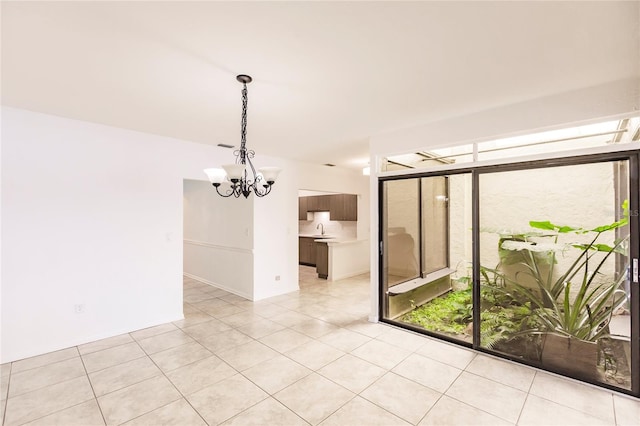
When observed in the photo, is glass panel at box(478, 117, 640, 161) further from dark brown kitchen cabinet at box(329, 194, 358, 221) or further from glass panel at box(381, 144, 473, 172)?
dark brown kitchen cabinet at box(329, 194, 358, 221)

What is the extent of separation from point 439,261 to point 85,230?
14.7 feet

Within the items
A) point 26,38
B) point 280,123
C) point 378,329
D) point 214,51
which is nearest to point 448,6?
point 214,51

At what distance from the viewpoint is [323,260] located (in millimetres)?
6957

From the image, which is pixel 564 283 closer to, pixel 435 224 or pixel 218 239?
pixel 435 224

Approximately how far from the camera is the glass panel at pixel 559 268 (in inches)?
101

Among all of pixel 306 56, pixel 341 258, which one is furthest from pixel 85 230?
pixel 341 258

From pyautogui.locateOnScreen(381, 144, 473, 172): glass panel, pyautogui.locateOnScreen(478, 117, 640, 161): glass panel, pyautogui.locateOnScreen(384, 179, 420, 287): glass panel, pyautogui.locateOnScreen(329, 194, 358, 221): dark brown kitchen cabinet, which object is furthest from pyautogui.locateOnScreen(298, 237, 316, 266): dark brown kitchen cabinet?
pyautogui.locateOnScreen(478, 117, 640, 161): glass panel

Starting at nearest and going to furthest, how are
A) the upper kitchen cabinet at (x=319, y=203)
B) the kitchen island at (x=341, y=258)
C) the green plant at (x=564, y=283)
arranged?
the green plant at (x=564, y=283) < the kitchen island at (x=341, y=258) < the upper kitchen cabinet at (x=319, y=203)

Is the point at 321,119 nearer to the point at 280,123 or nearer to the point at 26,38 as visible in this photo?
the point at 280,123

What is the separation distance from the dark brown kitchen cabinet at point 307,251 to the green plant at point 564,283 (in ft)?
19.2

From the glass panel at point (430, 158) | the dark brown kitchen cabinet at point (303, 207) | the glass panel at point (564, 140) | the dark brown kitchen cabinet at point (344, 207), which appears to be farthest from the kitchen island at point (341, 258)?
the glass panel at point (564, 140)

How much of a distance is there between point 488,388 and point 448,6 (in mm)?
2940

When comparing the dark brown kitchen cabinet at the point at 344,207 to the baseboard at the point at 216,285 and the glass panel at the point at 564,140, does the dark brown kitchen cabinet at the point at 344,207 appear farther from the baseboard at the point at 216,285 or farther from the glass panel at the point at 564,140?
the glass panel at the point at 564,140

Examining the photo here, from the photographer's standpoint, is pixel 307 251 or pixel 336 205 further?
pixel 307 251
